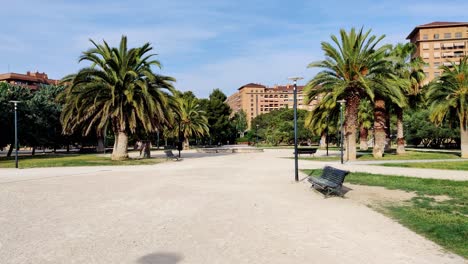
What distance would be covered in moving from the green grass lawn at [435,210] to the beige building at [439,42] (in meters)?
105

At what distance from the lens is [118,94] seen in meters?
27.3

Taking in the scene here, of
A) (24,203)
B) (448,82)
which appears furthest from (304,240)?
(448,82)

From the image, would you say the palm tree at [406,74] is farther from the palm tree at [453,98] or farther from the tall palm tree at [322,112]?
the tall palm tree at [322,112]

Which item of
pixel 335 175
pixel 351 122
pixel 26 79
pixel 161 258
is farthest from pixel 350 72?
pixel 26 79

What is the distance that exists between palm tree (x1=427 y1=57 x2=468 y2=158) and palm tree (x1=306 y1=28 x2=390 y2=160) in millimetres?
7127

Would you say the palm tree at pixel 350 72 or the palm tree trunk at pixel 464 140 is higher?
the palm tree at pixel 350 72

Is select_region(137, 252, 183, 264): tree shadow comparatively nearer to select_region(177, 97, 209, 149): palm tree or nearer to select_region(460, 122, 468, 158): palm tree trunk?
select_region(460, 122, 468, 158): palm tree trunk

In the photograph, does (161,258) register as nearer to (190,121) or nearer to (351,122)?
(351,122)

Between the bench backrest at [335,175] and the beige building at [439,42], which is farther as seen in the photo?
the beige building at [439,42]

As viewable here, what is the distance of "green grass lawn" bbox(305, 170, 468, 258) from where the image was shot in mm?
6660

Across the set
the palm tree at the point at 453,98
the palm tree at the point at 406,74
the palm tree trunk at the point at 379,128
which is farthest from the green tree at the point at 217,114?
the palm tree at the point at 453,98

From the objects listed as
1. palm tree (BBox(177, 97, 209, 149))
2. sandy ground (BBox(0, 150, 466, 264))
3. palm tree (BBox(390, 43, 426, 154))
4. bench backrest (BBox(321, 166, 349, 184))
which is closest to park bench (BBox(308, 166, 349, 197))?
bench backrest (BBox(321, 166, 349, 184))

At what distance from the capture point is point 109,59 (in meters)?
27.2

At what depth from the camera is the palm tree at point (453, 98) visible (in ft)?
96.9
